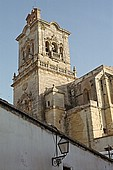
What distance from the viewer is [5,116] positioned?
8.38 meters

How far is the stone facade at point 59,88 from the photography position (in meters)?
32.2

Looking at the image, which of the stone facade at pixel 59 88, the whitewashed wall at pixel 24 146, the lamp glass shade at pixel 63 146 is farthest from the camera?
the stone facade at pixel 59 88

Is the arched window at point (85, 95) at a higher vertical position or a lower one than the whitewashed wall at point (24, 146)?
higher

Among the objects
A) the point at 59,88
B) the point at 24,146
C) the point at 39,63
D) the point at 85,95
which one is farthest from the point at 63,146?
the point at 59,88

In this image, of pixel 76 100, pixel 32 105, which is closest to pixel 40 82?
pixel 32 105

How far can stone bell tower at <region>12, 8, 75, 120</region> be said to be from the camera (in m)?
37.4

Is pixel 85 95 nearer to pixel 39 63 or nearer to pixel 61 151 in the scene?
pixel 39 63

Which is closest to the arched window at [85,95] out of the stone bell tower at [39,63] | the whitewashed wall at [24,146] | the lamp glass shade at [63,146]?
the stone bell tower at [39,63]

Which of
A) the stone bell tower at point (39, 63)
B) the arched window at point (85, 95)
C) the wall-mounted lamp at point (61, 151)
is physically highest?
the stone bell tower at point (39, 63)

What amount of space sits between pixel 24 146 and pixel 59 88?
3062 cm

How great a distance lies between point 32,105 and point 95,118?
922 centimetres

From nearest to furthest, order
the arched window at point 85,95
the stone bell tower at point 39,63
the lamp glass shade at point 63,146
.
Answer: the lamp glass shade at point 63,146, the stone bell tower at point 39,63, the arched window at point 85,95

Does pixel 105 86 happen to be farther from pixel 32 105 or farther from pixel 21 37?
pixel 21 37

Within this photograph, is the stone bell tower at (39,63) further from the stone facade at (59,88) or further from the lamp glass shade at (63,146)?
the lamp glass shade at (63,146)
